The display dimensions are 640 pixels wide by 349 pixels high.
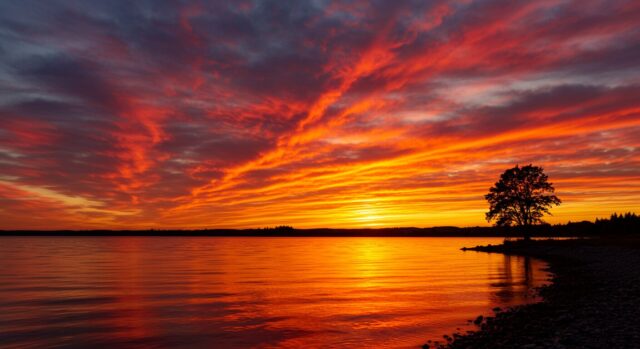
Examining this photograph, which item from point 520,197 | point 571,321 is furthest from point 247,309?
point 520,197

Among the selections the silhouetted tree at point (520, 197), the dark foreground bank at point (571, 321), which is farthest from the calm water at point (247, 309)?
the silhouetted tree at point (520, 197)

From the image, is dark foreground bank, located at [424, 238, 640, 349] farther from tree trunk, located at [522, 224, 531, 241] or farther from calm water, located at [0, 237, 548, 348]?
tree trunk, located at [522, 224, 531, 241]

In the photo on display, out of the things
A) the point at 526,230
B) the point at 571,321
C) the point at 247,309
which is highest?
the point at 526,230

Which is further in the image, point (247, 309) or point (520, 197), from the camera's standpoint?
point (520, 197)

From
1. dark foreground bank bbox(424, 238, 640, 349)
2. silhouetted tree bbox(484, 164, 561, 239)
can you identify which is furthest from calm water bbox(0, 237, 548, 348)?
silhouetted tree bbox(484, 164, 561, 239)

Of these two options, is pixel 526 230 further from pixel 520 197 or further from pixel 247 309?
pixel 247 309

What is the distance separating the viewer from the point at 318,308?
33.3 meters

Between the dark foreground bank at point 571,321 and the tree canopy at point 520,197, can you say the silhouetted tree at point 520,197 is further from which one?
the dark foreground bank at point 571,321

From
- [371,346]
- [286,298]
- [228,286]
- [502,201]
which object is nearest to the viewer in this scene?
[371,346]

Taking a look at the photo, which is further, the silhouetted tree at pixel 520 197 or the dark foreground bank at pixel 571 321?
the silhouetted tree at pixel 520 197

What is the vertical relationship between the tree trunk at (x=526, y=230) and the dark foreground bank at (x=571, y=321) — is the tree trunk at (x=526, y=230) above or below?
above

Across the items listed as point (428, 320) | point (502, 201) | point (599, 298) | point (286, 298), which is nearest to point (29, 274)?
point (286, 298)

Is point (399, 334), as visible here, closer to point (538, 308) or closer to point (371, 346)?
point (371, 346)

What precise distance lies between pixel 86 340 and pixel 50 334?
284cm
